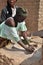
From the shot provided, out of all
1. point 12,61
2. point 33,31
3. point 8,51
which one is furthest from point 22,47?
point 33,31

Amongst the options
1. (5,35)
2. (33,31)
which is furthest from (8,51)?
(33,31)

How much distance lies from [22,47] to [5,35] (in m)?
0.44

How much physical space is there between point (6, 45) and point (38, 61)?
4.39 feet

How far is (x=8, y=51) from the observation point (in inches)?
222

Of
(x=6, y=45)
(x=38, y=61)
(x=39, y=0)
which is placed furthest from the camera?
(x=39, y=0)

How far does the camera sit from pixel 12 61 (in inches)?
196

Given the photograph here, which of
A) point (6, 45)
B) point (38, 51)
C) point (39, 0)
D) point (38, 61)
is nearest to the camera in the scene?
point (38, 61)

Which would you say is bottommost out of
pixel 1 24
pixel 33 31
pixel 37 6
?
pixel 33 31

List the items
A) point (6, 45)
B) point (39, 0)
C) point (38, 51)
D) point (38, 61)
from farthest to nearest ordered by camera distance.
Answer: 1. point (39, 0)
2. point (6, 45)
3. point (38, 51)
4. point (38, 61)

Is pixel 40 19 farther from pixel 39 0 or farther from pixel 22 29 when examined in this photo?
pixel 22 29

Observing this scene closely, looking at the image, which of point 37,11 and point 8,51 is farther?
point 37,11

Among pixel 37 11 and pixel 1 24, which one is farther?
pixel 37 11

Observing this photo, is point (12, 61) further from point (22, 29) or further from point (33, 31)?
point (33, 31)

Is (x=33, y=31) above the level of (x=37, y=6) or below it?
below
